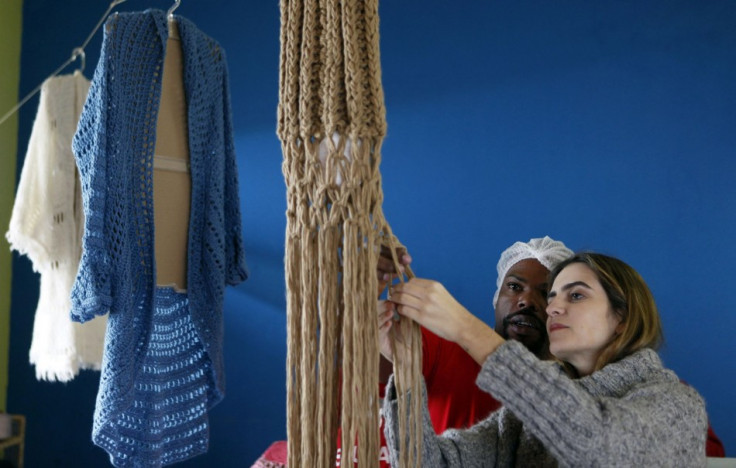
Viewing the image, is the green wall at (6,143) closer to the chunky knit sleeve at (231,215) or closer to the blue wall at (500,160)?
the blue wall at (500,160)

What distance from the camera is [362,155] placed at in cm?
91

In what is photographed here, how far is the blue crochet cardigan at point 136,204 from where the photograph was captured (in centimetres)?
114

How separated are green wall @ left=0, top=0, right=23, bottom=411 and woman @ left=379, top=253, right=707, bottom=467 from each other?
2.58 meters

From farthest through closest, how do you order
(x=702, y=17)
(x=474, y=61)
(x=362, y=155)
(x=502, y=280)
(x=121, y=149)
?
(x=474, y=61)
(x=702, y=17)
(x=502, y=280)
(x=121, y=149)
(x=362, y=155)

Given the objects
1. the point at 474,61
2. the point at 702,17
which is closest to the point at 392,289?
the point at 474,61

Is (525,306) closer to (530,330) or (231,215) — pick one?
(530,330)

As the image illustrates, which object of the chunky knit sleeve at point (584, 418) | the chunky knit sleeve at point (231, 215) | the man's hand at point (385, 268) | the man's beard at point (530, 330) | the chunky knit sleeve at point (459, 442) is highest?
the chunky knit sleeve at point (231, 215)

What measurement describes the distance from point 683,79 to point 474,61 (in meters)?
0.88

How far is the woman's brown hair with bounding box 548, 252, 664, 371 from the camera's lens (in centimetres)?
135

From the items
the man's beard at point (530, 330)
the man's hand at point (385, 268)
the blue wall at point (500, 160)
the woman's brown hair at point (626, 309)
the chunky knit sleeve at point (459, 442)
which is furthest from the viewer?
the blue wall at point (500, 160)

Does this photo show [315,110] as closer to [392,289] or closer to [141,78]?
[392,289]

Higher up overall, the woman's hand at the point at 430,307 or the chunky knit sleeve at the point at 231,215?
the chunky knit sleeve at the point at 231,215

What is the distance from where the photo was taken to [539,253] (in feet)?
7.02

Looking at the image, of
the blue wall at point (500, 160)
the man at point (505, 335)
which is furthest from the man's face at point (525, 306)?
the blue wall at point (500, 160)
